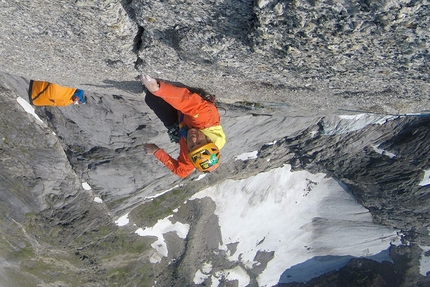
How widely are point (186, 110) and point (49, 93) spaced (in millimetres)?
3389

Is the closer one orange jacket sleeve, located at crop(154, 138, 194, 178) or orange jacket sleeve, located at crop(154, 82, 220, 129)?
orange jacket sleeve, located at crop(154, 82, 220, 129)

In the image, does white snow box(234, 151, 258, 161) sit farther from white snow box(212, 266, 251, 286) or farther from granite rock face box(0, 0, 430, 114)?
white snow box(212, 266, 251, 286)

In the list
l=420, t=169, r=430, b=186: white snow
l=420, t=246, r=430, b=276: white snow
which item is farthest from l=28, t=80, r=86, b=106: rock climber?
l=420, t=246, r=430, b=276: white snow

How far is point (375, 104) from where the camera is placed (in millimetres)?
5168

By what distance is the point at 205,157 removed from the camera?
529cm

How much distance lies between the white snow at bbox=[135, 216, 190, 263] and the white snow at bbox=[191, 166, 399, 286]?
1.58m

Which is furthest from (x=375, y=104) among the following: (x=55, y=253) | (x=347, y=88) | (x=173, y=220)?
(x=55, y=253)

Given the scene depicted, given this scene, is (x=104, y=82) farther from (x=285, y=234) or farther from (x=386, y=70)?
(x=285, y=234)

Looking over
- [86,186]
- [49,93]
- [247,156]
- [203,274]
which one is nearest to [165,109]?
[49,93]

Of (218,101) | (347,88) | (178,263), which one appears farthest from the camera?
(178,263)

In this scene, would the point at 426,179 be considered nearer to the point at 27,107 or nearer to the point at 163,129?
the point at 163,129

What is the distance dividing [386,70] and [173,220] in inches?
447

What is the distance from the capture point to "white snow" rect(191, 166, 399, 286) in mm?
13461

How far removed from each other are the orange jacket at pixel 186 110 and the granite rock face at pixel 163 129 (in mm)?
216
